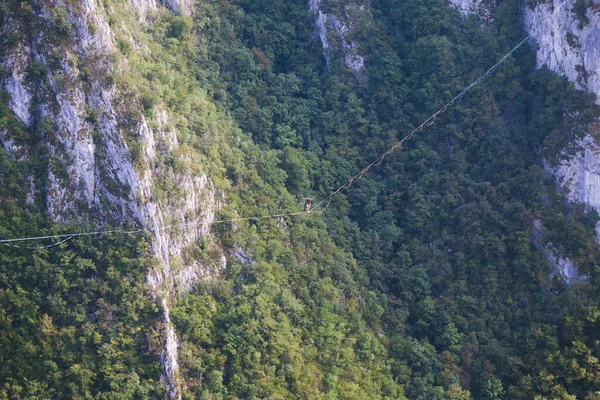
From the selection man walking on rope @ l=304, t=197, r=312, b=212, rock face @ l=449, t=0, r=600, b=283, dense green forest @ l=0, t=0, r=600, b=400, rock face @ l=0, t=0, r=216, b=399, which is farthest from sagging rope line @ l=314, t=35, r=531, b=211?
rock face @ l=0, t=0, r=216, b=399

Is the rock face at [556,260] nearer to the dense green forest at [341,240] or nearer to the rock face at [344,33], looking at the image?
the dense green forest at [341,240]

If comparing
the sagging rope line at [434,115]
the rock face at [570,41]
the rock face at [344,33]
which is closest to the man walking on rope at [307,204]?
the sagging rope line at [434,115]


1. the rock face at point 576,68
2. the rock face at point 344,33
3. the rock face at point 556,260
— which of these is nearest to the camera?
the rock face at point 556,260

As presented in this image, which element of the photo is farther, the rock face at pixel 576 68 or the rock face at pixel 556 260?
the rock face at pixel 576 68

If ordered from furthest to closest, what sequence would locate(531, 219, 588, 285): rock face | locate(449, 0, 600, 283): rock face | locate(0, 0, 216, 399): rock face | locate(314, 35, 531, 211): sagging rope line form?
locate(314, 35, 531, 211): sagging rope line, locate(449, 0, 600, 283): rock face, locate(531, 219, 588, 285): rock face, locate(0, 0, 216, 399): rock face

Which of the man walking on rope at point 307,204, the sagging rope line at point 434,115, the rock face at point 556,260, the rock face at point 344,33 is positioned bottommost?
the rock face at point 556,260

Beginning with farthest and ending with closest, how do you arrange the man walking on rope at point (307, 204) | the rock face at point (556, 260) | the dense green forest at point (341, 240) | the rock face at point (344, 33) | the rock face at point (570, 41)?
1. the rock face at point (344, 33)
2. the man walking on rope at point (307, 204)
3. the rock face at point (570, 41)
4. the rock face at point (556, 260)
5. the dense green forest at point (341, 240)

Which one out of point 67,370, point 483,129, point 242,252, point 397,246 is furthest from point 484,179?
point 67,370

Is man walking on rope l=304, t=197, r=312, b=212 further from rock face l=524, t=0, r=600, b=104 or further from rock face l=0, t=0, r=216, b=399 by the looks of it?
rock face l=524, t=0, r=600, b=104
